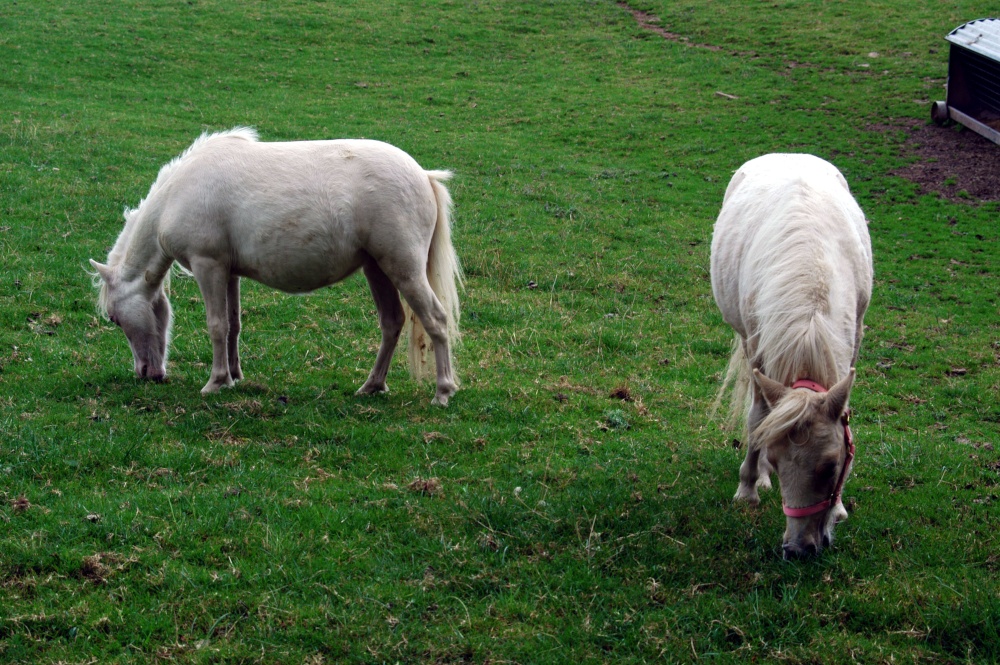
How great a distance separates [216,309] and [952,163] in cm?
1626

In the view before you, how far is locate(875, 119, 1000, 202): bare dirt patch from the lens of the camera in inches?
648

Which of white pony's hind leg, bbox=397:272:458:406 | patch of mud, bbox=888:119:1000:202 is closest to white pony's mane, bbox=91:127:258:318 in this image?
white pony's hind leg, bbox=397:272:458:406

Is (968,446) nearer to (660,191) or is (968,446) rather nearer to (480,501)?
(480,501)

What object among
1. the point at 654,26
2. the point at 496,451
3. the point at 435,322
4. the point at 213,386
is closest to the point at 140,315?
the point at 213,386

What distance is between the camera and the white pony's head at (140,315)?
7430 mm

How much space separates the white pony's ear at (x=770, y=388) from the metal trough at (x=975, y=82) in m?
17.0

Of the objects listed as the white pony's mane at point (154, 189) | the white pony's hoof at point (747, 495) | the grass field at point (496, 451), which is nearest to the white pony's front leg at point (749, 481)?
the white pony's hoof at point (747, 495)

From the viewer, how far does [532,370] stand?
8367 millimetres

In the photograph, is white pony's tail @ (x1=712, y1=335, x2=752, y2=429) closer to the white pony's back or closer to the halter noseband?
the white pony's back

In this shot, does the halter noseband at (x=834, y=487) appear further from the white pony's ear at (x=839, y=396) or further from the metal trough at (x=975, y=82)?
the metal trough at (x=975, y=82)

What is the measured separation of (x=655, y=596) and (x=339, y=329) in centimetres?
562

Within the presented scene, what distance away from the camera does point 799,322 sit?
4.57m

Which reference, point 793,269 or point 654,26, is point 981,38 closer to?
point 654,26

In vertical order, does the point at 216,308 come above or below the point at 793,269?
below
